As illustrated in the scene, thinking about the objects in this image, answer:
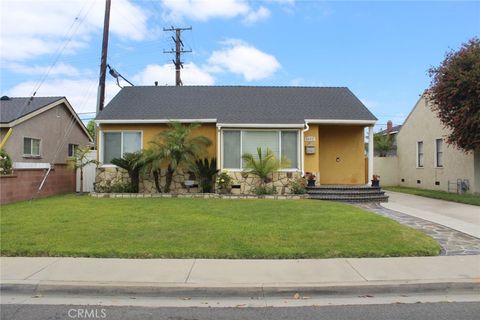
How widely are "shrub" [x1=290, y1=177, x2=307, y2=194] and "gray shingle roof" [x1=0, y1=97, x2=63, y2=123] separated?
12342 mm

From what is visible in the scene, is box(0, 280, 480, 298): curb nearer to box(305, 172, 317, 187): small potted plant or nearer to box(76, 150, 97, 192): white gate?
box(305, 172, 317, 187): small potted plant

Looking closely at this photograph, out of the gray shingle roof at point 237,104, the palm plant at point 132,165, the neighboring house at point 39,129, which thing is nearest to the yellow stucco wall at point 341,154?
the gray shingle roof at point 237,104

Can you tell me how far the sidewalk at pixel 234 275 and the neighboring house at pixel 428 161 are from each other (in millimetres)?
13623

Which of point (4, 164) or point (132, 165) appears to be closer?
point (4, 164)

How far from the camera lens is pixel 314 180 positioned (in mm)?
16875

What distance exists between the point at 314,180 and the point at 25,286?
12426 millimetres

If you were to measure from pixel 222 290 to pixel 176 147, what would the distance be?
10789 millimetres

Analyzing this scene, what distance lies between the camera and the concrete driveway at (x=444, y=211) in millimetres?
10656

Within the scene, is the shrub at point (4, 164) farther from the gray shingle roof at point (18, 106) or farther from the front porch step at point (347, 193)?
the front porch step at point (347, 193)

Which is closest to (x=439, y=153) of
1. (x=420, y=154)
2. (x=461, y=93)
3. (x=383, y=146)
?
(x=420, y=154)

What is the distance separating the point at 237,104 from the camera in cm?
1950

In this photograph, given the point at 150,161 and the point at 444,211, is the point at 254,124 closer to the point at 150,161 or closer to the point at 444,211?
the point at 150,161

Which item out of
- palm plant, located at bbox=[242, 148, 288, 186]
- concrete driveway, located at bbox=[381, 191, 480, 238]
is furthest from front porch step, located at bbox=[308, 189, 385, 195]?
palm plant, located at bbox=[242, 148, 288, 186]

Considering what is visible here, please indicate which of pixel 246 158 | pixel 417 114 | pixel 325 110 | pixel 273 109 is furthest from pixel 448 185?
pixel 246 158
